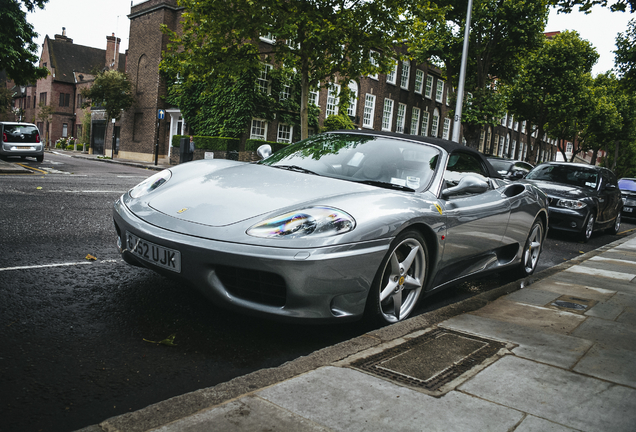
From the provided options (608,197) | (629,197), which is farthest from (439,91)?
(608,197)

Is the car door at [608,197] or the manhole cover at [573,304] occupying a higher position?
the car door at [608,197]

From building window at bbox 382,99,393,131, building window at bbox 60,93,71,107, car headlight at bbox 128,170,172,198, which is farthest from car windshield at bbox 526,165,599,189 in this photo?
building window at bbox 60,93,71,107

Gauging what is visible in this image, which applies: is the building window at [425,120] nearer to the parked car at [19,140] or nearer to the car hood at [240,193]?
the parked car at [19,140]

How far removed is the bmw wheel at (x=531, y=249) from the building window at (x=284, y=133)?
23209 mm

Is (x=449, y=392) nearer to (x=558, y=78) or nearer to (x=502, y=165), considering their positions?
(x=502, y=165)

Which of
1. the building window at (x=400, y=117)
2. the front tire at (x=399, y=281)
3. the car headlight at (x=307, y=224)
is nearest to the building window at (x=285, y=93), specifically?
the building window at (x=400, y=117)

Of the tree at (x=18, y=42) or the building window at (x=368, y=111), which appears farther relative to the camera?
the building window at (x=368, y=111)

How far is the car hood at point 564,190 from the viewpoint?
31.5 ft

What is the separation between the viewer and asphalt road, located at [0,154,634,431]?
208 centimetres

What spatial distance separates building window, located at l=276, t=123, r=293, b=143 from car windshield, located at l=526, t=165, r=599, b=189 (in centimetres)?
1918

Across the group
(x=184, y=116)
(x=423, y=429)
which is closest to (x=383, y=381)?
(x=423, y=429)

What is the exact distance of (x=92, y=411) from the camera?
1991 mm

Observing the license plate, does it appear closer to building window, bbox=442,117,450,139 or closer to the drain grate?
the drain grate

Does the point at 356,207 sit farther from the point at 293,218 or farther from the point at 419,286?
the point at 419,286
